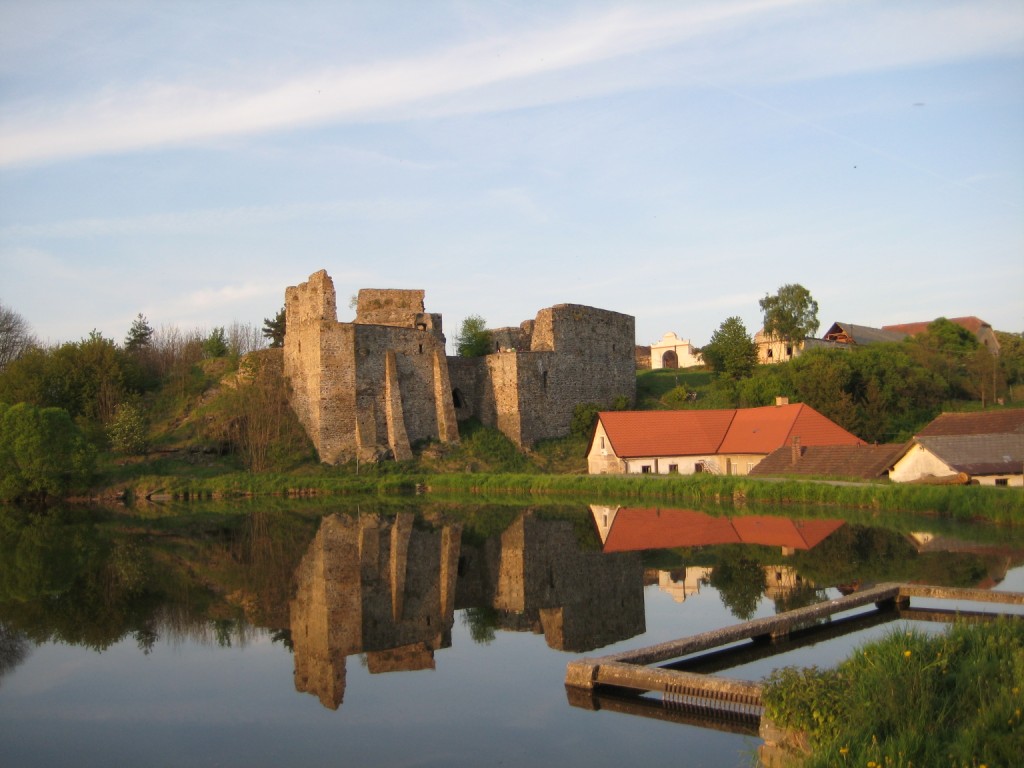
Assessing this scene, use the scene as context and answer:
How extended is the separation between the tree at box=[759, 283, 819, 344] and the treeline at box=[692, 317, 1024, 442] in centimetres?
415

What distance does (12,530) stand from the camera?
75.8 ft

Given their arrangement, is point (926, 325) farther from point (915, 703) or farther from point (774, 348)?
point (915, 703)

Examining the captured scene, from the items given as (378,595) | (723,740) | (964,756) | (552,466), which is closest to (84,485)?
(552,466)

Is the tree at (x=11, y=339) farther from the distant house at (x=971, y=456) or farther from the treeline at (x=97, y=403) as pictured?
the distant house at (x=971, y=456)

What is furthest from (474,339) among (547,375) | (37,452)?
(37,452)

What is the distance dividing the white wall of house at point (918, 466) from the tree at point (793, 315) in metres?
22.7

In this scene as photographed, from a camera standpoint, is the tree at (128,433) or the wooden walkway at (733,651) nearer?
the wooden walkway at (733,651)

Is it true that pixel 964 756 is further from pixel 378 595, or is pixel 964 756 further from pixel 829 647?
pixel 378 595

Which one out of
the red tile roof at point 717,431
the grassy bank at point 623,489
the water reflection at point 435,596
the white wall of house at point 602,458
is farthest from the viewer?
the white wall of house at point 602,458

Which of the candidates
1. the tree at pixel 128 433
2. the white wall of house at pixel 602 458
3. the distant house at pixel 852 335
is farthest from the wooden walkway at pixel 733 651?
the distant house at pixel 852 335

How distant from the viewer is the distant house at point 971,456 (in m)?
22.4

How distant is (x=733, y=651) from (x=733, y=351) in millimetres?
33168

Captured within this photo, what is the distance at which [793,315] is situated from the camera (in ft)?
152

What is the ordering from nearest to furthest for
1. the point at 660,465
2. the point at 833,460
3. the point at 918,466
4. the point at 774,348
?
the point at 918,466
the point at 833,460
the point at 660,465
the point at 774,348
